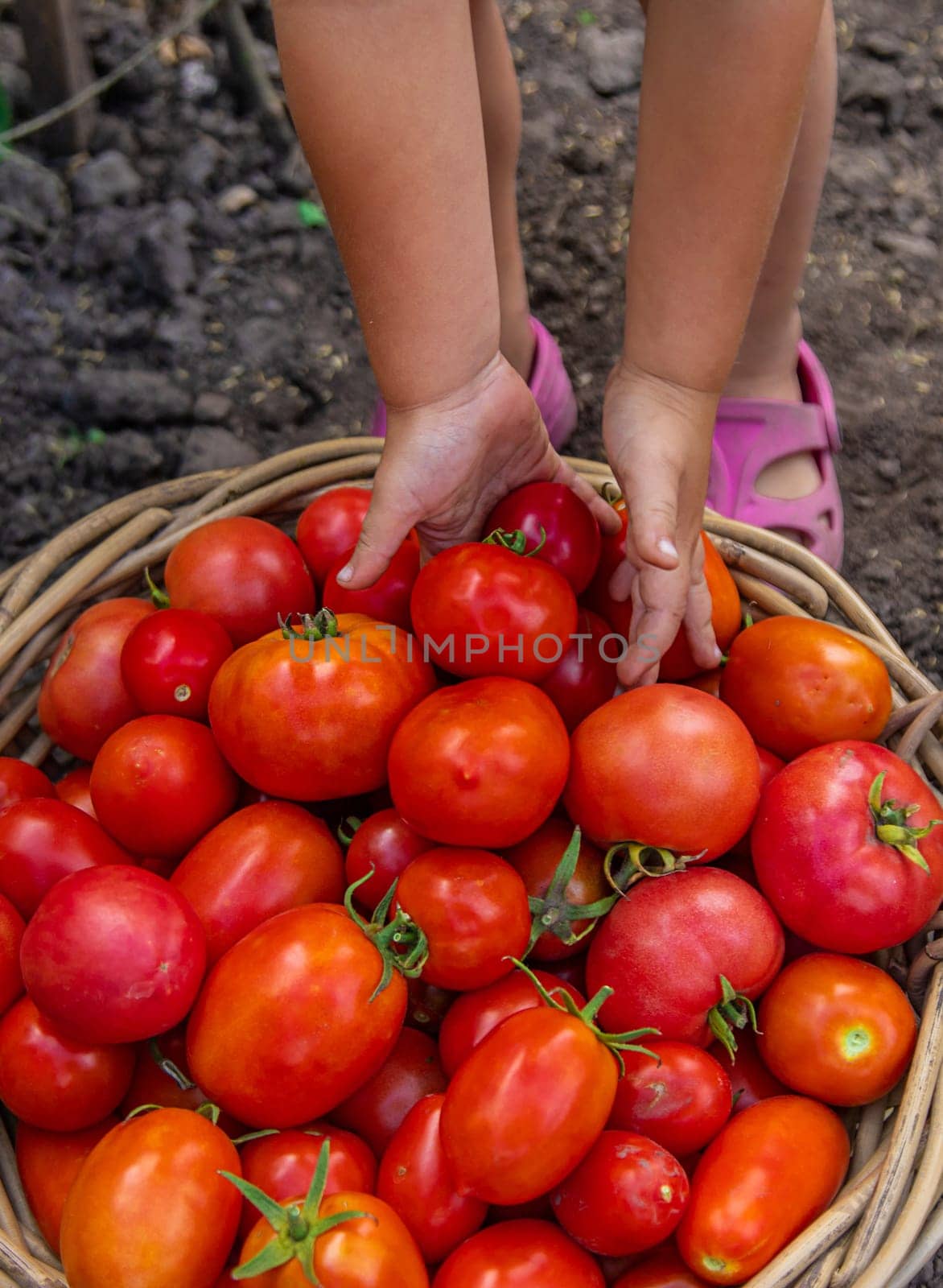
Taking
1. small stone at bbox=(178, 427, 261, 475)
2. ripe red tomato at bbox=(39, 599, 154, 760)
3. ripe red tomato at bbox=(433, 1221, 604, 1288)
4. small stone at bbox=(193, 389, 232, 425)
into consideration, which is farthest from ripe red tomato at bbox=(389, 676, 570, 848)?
small stone at bbox=(193, 389, 232, 425)

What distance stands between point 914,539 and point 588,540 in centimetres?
106

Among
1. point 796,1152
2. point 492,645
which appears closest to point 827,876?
point 796,1152

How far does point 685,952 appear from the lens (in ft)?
3.67

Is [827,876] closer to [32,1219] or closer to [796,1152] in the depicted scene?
[796,1152]

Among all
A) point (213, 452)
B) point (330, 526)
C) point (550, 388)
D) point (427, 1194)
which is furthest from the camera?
point (213, 452)

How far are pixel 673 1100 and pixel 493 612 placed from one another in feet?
1.67

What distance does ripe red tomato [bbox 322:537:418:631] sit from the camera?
56.2 inches

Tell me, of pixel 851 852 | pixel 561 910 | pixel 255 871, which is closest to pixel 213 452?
pixel 255 871

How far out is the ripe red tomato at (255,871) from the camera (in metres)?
1.16

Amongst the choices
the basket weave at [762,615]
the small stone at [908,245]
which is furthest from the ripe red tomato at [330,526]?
the small stone at [908,245]

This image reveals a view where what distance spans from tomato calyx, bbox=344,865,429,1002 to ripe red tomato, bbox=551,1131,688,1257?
0.23 m

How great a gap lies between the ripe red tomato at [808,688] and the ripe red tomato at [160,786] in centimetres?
63

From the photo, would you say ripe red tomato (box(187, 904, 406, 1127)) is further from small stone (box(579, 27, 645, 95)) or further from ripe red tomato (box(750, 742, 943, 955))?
small stone (box(579, 27, 645, 95))

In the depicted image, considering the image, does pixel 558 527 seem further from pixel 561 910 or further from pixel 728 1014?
pixel 728 1014
